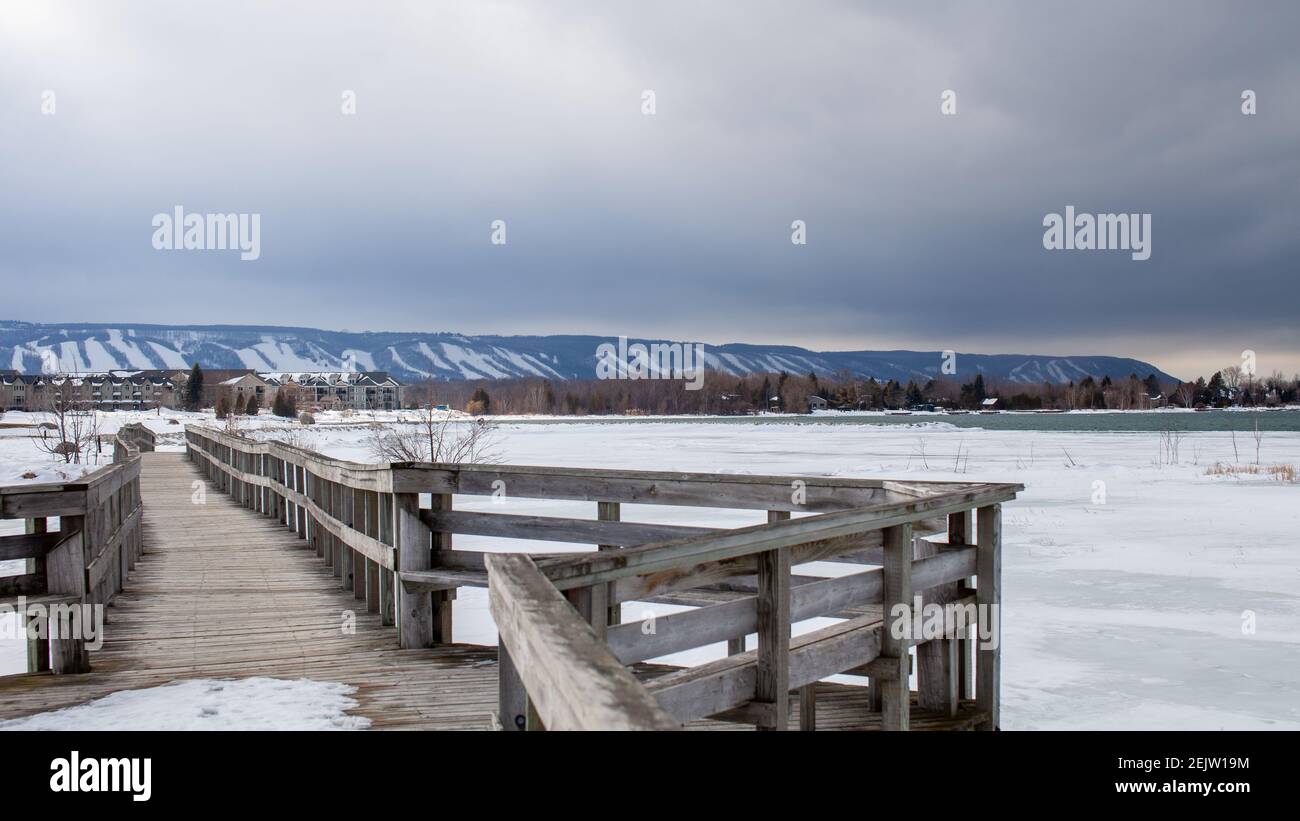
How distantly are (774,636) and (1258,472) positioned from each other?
28.5 metres

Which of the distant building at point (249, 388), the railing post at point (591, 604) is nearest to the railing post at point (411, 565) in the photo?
the railing post at point (591, 604)

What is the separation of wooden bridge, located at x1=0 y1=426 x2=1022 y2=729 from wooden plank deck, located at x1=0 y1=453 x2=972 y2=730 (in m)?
0.03

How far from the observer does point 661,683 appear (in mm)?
3838

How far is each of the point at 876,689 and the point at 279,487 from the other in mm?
10064

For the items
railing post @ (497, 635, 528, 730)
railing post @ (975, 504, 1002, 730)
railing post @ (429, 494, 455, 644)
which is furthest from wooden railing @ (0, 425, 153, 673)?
railing post @ (975, 504, 1002, 730)

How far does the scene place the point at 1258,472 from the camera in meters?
27.7

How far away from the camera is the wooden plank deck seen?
5.57 m

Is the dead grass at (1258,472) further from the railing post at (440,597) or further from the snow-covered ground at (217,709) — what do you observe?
the snow-covered ground at (217,709)

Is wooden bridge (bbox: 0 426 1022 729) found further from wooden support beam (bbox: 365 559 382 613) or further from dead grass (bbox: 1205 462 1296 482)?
dead grass (bbox: 1205 462 1296 482)

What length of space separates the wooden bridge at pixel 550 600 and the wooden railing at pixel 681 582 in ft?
0.04

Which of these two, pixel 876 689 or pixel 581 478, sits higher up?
pixel 581 478
